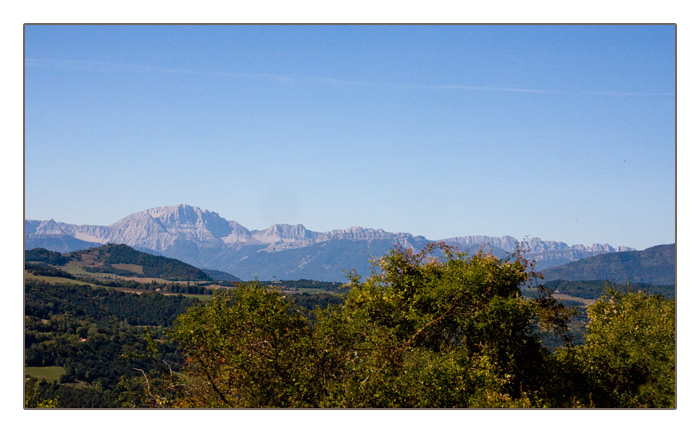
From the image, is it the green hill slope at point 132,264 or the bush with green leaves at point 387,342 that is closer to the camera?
the bush with green leaves at point 387,342

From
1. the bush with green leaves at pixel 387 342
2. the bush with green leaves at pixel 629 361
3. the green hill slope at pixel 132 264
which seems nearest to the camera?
the bush with green leaves at pixel 387 342

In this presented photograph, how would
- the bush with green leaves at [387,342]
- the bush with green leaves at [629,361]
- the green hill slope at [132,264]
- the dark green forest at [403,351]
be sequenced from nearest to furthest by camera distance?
1. the bush with green leaves at [387,342]
2. the dark green forest at [403,351]
3. the bush with green leaves at [629,361]
4. the green hill slope at [132,264]

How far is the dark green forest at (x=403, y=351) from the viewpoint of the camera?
1238 cm

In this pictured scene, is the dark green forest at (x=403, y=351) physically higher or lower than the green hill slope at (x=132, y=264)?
higher

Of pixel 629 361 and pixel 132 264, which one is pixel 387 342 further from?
pixel 132 264

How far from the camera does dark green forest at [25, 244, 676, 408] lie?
40.6 ft

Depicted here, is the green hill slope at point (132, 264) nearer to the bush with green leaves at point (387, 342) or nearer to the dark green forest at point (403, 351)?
the dark green forest at point (403, 351)

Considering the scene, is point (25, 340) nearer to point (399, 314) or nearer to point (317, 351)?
point (317, 351)

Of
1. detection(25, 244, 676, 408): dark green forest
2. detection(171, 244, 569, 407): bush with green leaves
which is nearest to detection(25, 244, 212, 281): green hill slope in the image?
detection(25, 244, 676, 408): dark green forest

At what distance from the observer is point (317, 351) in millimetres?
13281

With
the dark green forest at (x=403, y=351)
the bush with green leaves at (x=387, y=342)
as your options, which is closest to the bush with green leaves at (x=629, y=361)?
the dark green forest at (x=403, y=351)

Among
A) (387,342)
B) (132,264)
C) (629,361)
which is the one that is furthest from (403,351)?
(132,264)
